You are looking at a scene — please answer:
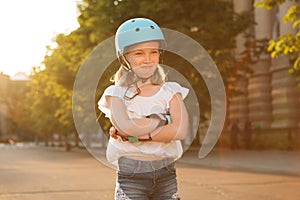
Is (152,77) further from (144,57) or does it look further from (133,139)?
(133,139)

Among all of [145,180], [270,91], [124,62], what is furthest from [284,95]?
[124,62]

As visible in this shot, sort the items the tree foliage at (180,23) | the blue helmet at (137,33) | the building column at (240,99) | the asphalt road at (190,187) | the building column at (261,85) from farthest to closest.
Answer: the building column at (240,99), the building column at (261,85), the tree foliage at (180,23), the asphalt road at (190,187), the blue helmet at (137,33)

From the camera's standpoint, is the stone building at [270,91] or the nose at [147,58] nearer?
the nose at [147,58]

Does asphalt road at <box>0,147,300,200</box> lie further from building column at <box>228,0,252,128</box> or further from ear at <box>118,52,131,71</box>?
building column at <box>228,0,252,128</box>

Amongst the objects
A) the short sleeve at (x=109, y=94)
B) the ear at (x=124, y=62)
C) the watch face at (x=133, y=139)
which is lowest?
the watch face at (x=133, y=139)

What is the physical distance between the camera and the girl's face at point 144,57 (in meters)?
2.85

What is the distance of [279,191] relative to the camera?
10812 millimetres

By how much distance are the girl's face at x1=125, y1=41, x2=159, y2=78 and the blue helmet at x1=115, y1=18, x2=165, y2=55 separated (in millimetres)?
42

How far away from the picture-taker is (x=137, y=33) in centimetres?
279

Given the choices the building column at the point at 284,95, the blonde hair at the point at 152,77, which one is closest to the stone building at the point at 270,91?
the building column at the point at 284,95

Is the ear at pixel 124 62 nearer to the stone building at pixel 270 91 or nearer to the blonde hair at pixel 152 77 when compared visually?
the blonde hair at pixel 152 77

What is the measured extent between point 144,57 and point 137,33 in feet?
0.47

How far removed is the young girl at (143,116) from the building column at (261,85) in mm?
32949

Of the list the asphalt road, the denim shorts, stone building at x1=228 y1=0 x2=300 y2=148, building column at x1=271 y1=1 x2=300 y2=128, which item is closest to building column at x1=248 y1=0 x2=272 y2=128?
stone building at x1=228 y1=0 x2=300 y2=148
